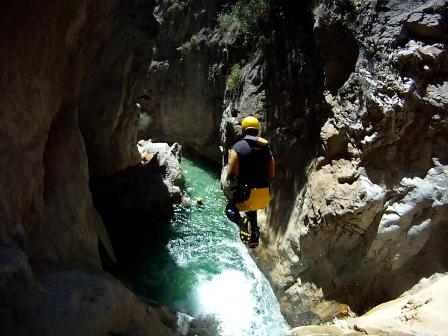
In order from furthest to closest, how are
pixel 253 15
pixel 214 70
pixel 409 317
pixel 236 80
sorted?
pixel 214 70 → pixel 236 80 → pixel 253 15 → pixel 409 317

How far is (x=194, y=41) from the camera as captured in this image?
1888 centimetres

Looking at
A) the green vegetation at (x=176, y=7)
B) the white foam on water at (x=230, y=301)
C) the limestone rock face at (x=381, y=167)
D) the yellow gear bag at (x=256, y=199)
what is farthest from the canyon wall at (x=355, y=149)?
the green vegetation at (x=176, y=7)

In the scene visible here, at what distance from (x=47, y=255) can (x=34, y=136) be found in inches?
66.0

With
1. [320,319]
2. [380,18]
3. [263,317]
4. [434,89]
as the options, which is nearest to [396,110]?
[434,89]

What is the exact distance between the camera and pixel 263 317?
8664 millimetres

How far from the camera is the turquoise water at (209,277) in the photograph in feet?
28.6

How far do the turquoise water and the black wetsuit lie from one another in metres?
3.33

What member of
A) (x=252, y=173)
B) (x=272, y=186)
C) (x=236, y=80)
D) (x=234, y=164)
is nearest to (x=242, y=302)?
(x=272, y=186)

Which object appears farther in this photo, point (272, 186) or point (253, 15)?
point (253, 15)

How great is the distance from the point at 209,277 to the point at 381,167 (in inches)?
189

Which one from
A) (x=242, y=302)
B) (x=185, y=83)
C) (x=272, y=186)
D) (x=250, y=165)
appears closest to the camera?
(x=250, y=165)

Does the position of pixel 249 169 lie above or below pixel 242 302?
above

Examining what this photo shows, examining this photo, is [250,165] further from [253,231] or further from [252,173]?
Answer: [253,231]

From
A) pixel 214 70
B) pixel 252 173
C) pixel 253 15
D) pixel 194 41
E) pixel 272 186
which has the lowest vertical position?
pixel 272 186
